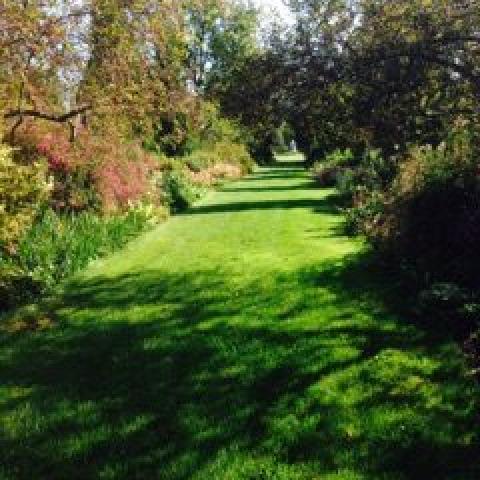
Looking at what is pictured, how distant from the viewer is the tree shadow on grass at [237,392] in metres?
5.89

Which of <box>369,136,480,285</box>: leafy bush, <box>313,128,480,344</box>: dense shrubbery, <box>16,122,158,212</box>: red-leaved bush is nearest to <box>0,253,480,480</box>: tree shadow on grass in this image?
<box>313,128,480,344</box>: dense shrubbery

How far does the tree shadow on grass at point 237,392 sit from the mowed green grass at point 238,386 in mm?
20

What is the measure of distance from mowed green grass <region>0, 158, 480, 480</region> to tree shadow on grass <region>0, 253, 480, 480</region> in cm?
2

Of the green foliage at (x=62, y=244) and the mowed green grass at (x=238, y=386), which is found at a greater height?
the green foliage at (x=62, y=244)

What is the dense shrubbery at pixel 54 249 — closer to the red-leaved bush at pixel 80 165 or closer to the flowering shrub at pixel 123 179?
the red-leaved bush at pixel 80 165

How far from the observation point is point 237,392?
7371 millimetres

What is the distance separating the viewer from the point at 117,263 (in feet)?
52.3

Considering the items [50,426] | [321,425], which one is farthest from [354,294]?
[50,426]

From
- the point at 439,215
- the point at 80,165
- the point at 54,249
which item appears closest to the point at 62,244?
the point at 54,249

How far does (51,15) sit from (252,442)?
12.0 meters

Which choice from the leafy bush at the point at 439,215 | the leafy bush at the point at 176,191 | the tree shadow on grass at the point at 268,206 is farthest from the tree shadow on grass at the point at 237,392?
the leafy bush at the point at 176,191

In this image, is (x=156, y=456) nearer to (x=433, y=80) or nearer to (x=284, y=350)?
(x=284, y=350)

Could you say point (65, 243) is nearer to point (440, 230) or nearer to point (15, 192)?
point (15, 192)

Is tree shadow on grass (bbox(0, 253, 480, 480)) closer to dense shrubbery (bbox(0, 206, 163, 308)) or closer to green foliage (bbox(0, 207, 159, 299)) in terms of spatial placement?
dense shrubbery (bbox(0, 206, 163, 308))
